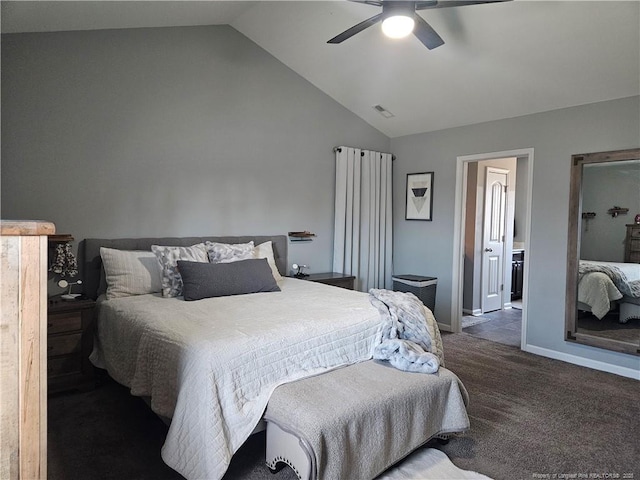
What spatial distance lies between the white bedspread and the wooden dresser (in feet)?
3.42

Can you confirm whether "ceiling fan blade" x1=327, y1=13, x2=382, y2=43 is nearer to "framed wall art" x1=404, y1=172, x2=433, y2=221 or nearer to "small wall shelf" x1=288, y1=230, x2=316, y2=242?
"small wall shelf" x1=288, y1=230, x2=316, y2=242

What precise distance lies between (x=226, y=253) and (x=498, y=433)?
97.1 inches

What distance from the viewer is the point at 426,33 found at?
8.84 feet

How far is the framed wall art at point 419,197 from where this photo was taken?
17.0ft

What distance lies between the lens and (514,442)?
251 cm

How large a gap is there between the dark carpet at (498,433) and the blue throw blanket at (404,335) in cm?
53

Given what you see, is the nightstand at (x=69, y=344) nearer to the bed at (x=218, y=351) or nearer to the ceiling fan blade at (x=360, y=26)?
the bed at (x=218, y=351)

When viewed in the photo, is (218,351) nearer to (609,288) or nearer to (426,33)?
(426,33)

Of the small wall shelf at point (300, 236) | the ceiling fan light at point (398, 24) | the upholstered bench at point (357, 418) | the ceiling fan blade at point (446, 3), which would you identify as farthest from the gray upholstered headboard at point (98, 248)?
the ceiling fan blade at point (446, 3)

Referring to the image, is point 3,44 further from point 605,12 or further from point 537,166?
point 537,166

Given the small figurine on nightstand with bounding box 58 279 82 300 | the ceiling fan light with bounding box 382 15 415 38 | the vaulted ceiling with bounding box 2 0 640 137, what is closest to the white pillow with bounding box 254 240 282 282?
the small figurine on nightstand with bounding box 58 279 82 300

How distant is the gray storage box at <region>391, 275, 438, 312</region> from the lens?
482 centimetres

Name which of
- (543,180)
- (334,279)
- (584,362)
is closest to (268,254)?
(334,279)

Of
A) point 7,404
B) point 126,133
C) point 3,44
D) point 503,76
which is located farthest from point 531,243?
point 3,44
